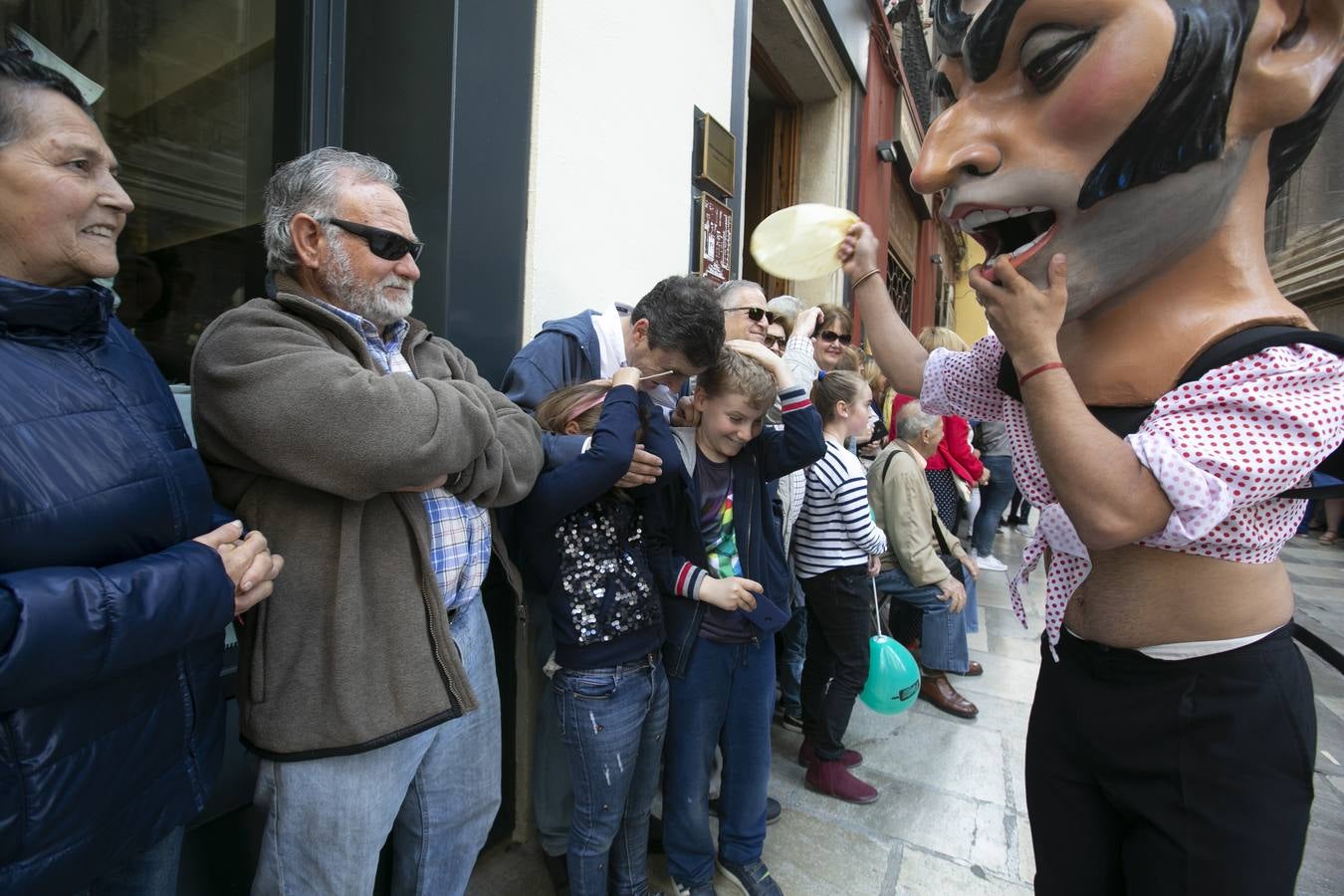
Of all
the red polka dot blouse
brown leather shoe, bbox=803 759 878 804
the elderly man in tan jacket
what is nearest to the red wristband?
the red polka dot blouse

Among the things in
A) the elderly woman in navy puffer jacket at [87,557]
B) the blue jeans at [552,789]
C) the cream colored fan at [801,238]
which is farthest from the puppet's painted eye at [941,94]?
the blue jeans at [552,789]

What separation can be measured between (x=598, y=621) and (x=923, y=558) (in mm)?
1927

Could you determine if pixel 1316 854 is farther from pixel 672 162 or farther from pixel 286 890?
pixel 672 162

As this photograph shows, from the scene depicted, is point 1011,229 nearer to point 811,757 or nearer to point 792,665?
point 811,757

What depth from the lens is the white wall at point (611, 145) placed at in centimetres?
242

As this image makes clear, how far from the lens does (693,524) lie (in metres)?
1.99

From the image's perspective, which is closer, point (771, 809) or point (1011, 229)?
point (1011, 229)

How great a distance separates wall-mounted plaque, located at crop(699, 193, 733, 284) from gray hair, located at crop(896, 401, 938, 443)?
3.86 feet

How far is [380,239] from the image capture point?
143 cm

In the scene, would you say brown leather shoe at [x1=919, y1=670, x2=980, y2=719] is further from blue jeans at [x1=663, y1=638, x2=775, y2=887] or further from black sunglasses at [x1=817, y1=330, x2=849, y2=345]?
black sunglasses at [x1=817, y1=330, x2=849, y2=345]

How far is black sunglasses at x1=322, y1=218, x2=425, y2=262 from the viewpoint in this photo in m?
1.41

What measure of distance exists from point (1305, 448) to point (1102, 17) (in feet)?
2.02

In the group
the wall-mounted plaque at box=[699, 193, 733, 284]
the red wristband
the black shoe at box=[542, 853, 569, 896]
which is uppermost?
the wall-mounted plaque at box=[699, 193, 733, 284]

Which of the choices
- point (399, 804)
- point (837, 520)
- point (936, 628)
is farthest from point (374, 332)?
point (936, 628)
